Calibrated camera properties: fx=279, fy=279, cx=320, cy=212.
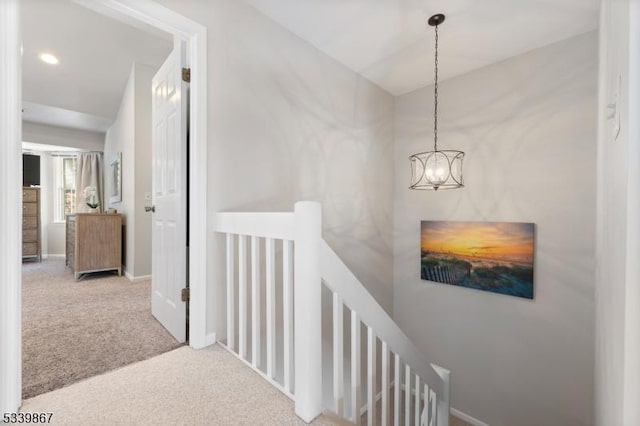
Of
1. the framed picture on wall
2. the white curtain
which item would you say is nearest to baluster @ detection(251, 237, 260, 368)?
the framed picture on wall

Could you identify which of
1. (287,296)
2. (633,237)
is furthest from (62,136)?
(633,237)

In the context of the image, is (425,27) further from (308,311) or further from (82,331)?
(82,331)

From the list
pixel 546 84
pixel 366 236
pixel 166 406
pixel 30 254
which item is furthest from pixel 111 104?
pixel 546 84

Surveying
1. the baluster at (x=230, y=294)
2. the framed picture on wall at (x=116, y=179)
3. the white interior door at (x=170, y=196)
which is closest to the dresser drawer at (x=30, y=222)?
the framed picture on wall at (x=116, y=179)

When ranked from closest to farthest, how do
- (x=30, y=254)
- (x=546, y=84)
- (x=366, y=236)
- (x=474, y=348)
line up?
1. (x=546, y=84)
2. (x=474, y=348)
3. (x=366, y=236)
4. (x=30, y=254)

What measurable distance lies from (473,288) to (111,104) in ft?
18.0

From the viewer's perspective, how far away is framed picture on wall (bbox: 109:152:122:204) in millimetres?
4164

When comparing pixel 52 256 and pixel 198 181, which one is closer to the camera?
pixel 198 181

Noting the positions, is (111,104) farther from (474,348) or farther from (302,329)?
(474,348)

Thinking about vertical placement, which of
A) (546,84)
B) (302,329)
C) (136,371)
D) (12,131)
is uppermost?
(546,84)

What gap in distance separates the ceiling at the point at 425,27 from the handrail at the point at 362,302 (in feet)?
6.15

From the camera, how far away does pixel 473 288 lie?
9.25 ft

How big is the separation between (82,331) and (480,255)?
349 cm

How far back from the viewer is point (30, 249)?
5102mm
